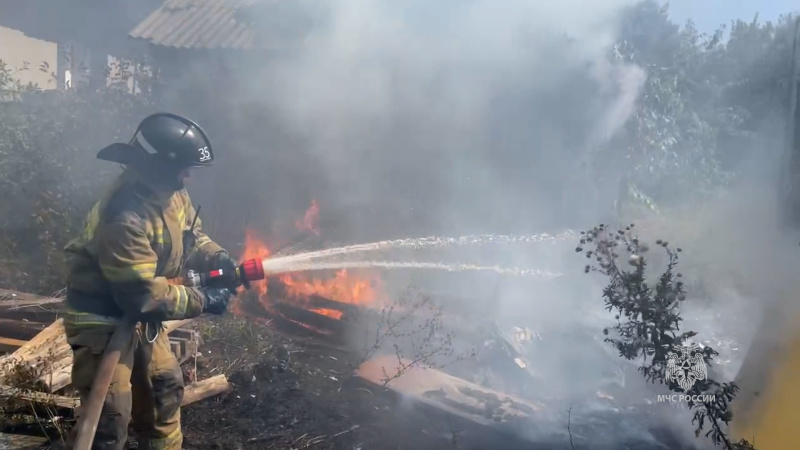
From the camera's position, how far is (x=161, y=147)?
331 centimetres

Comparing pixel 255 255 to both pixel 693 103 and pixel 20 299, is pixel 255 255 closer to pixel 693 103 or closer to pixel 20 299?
pixel 20 299

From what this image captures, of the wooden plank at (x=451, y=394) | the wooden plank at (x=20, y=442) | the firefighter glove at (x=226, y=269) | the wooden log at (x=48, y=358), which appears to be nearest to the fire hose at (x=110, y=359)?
the firefighter glove at (x=226, y=269)

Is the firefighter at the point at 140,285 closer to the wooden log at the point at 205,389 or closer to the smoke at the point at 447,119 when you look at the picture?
the wooden log at the point at 205,389

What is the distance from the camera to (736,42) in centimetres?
955

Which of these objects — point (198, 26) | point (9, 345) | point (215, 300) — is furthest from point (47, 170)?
point (215, 300)

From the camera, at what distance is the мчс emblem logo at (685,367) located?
348 centimetres

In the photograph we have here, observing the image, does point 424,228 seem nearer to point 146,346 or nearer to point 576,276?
point 576,276

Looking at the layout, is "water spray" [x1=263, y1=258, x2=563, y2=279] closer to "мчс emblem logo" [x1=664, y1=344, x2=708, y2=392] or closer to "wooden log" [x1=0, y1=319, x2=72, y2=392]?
"wooden log" [x1=0, y1=319, x2=72, y2=392]

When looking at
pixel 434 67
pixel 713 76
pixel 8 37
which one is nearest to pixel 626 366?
pixel 434 67

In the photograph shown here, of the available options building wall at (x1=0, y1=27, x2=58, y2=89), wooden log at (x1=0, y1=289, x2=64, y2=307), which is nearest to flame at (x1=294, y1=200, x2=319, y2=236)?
wooden log at (x1=0, y1=289, x2=64, y2=307)

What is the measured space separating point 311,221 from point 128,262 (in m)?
5.15

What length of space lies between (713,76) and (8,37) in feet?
41.1

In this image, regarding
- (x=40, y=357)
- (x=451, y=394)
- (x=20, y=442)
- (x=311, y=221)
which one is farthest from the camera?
(x=311, y=221)

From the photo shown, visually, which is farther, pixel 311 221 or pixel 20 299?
pixel 311 221
